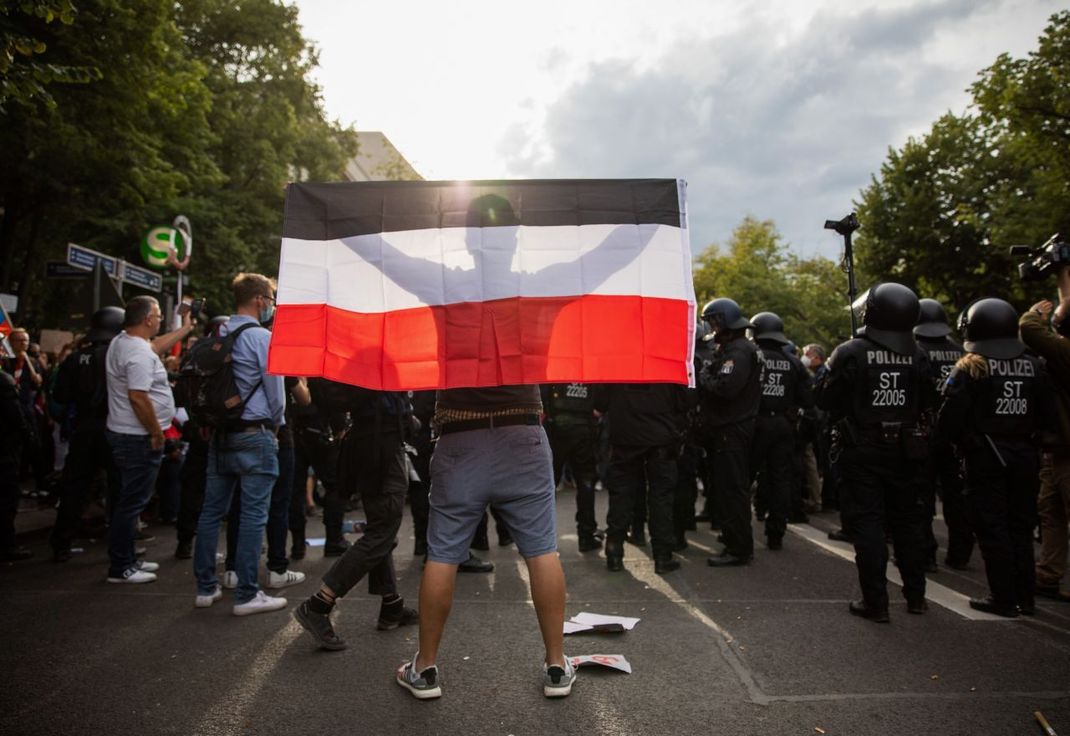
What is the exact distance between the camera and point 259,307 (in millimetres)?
5078

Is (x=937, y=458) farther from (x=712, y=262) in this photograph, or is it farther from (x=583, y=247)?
(x=712, y=262)

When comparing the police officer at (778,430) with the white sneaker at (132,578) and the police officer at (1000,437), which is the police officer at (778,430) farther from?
the white sneaker at (132,578)

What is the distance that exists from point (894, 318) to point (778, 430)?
2.42m

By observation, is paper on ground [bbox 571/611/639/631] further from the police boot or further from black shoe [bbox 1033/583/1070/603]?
black shoe [bbox 1033/583/1070/603]

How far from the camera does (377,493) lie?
436 cm

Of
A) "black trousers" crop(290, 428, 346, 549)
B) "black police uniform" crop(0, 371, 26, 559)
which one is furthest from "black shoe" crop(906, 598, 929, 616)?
"black police uniform" crop(0, 371, 26, 559)

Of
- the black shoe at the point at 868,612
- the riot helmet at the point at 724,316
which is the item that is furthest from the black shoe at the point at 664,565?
the riot helmet at the point at 724,316

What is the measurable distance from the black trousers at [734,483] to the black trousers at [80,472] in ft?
16.6

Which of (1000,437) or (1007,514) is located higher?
(1000,437)

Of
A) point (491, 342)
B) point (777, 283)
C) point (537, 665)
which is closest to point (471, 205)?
point (491, 342)

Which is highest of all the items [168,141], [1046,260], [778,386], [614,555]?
[168,141]

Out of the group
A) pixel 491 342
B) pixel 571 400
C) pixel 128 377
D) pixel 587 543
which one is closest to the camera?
pixel 491 342

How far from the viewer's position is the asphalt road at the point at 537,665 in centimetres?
322

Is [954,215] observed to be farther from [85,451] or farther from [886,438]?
[85,451]
